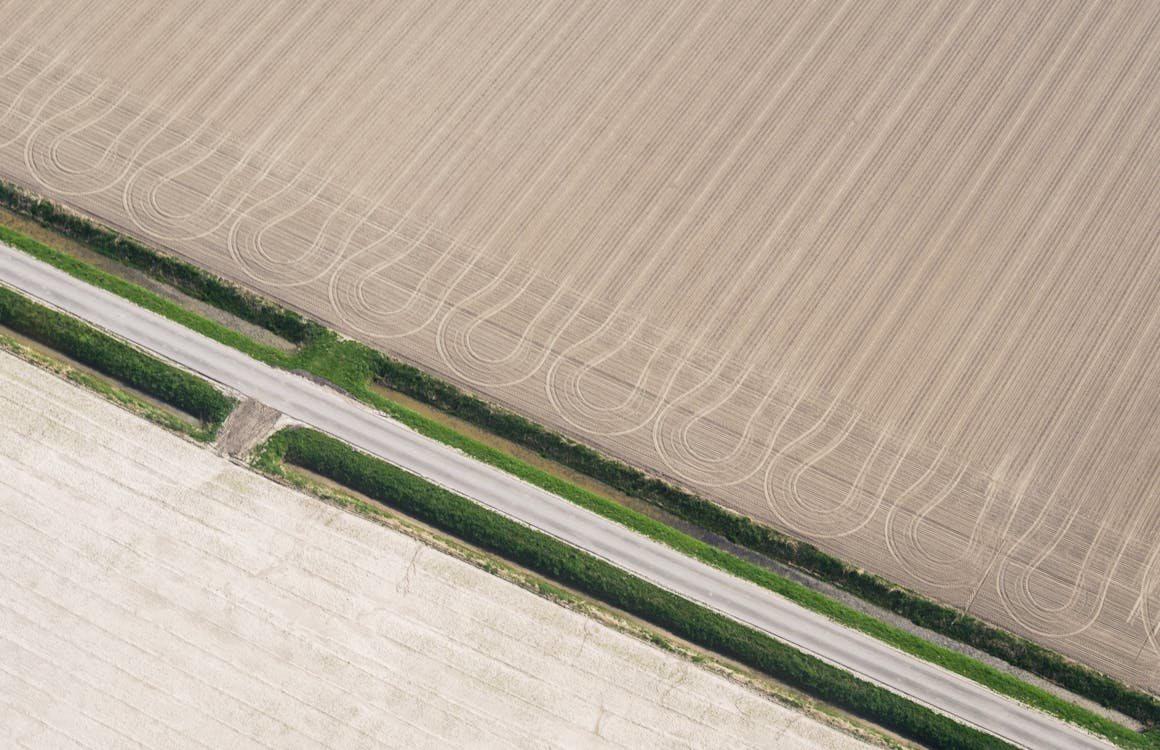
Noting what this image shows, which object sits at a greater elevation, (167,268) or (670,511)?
(670,511)

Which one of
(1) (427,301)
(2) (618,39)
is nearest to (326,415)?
(1) (427,301)

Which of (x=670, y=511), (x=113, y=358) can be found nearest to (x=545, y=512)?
(x=670, y=511)

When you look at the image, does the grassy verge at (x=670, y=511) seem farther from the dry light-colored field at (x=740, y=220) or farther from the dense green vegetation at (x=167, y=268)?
the dry light-colored field at (x=740, y=220)

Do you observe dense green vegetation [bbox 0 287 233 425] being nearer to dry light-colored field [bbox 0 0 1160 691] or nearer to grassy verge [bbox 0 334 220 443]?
grassy verge [bbox 0 334 220 443]

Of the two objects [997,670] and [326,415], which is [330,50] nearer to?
[326,415]

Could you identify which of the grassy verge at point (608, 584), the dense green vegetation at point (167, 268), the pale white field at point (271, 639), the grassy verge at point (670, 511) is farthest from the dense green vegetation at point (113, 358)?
the dense green vegetation at point (167, 268)

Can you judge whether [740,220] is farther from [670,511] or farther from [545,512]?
[545,512]
